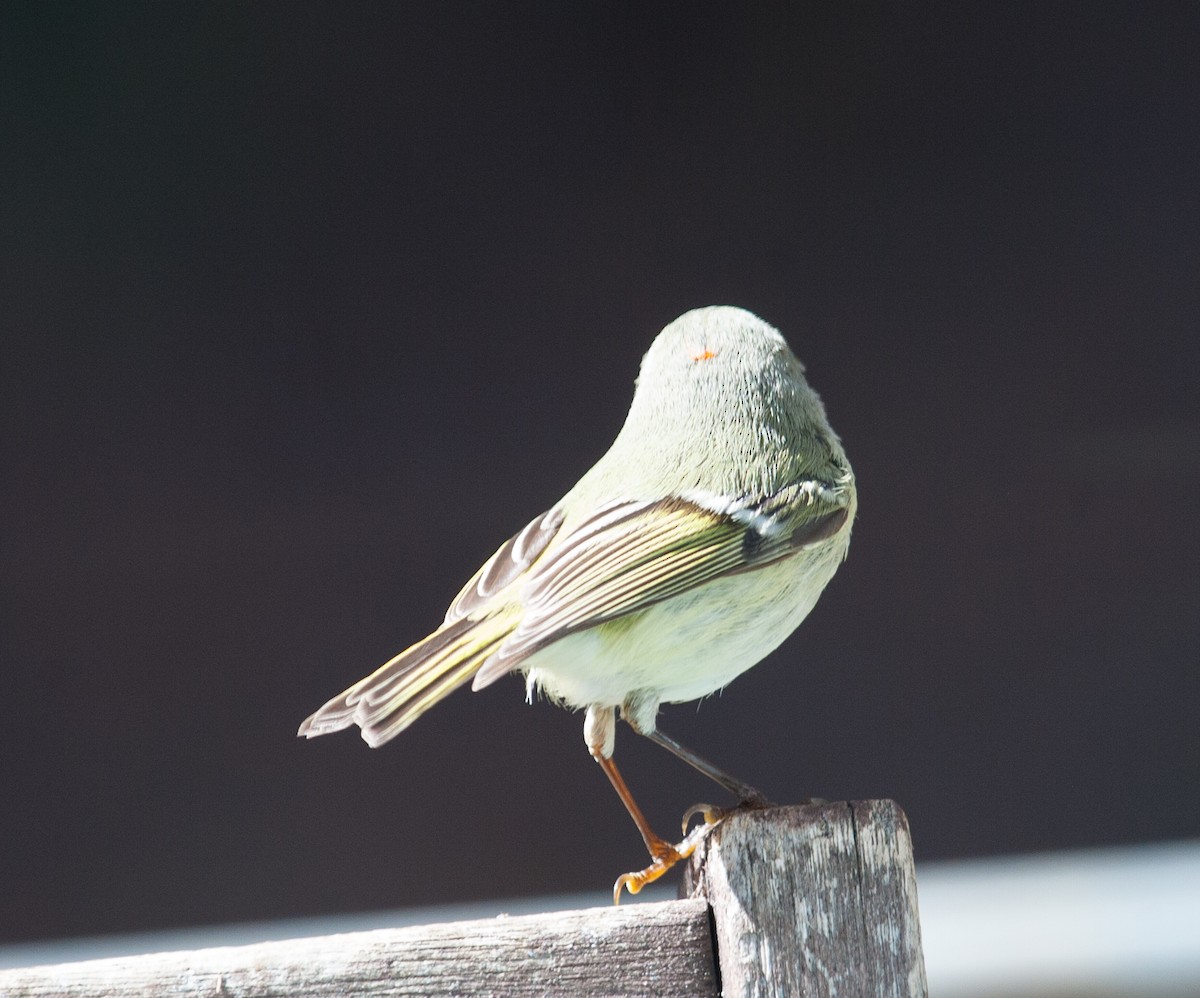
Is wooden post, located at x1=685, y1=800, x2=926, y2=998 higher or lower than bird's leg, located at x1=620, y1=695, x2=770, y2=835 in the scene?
lower

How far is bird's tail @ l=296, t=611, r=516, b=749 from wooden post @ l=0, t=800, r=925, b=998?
11.5 inches

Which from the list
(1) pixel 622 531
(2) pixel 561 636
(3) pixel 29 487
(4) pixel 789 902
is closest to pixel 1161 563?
(1) pixel 622 531

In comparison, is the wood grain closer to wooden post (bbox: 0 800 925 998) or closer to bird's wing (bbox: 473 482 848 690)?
wooden post (bbox: 0 800 925 998)

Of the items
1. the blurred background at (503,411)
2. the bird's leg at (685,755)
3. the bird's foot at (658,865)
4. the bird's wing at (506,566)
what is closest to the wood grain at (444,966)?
the bird's foot at (658,865)

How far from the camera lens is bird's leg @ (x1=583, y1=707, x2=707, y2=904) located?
6.05ft

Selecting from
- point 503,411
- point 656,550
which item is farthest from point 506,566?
point 503,411

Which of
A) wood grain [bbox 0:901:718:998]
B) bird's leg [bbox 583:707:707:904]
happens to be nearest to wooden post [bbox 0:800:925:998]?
wood grain [bbox 0:901:718:998]

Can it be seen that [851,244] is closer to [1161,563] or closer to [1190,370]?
[1190,370]

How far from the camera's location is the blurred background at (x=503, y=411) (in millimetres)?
3924

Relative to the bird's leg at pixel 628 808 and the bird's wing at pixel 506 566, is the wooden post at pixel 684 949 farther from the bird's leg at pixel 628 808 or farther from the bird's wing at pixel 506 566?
the bird's wing at pixel 506 566

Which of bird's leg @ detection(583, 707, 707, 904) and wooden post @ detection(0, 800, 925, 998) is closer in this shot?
wooden post @ detection(0, 800, 925, 998)

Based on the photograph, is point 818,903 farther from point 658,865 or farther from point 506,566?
point 506,566

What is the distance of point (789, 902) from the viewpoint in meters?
1.36

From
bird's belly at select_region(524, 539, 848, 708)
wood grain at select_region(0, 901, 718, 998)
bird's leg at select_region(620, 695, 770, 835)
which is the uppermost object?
bird's belly at select_region(524, 539, 848, 708)
